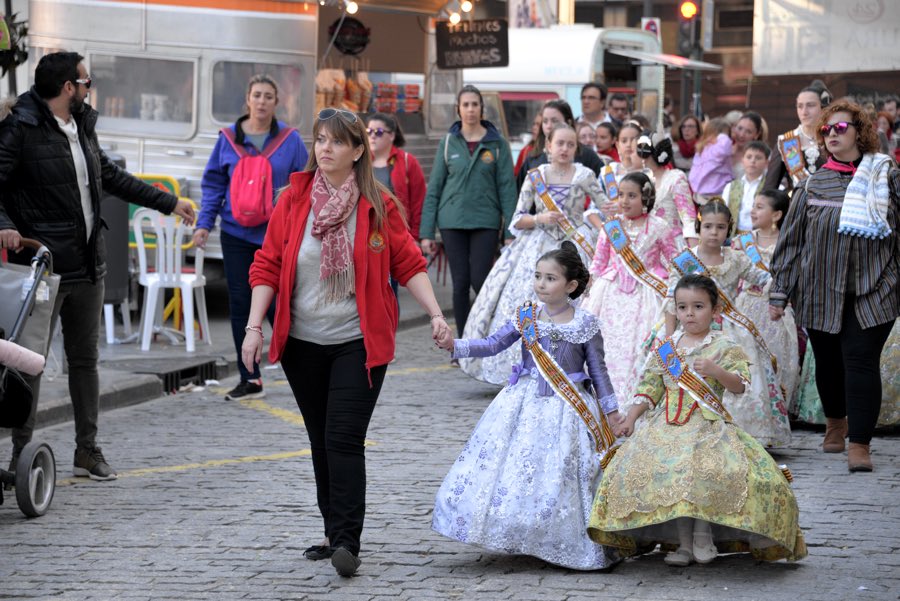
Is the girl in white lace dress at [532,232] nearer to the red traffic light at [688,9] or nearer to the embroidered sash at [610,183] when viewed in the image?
the embroidered sash at [610,183]

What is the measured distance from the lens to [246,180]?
399 inches

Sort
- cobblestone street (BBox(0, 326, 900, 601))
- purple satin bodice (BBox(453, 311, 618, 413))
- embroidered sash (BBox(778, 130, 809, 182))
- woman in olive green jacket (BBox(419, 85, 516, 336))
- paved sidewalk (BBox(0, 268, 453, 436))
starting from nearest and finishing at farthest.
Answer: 1. cobblestone street (BBox(0, 326, 900, 601))
2. purple satin bodice (BBox(453, 311, 618, 413))
3. paved sidewalk (BBox(0, 268, 453, 436))
4. embroidered sash (BBox(778, 130, 809, 182))
5. woman in olive green jacket (BBox(419, 85, 516, 336))

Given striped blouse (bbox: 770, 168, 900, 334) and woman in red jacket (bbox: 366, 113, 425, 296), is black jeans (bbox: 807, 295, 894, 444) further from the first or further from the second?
woman in red jacket (bbox: 366, 113, 425, 296)

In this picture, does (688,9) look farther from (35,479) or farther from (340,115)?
(340,115)

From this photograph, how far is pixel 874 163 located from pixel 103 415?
518 cm

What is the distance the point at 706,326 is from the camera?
269 inches

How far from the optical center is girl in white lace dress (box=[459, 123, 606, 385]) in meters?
10.4

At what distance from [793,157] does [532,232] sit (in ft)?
6.18

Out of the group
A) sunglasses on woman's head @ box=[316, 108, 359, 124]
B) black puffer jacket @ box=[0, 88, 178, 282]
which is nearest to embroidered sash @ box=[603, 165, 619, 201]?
black puffer jacket @ box=[0, 88, 178, 282]

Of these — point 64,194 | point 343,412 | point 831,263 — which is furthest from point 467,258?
point 343,412

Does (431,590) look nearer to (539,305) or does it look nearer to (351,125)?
(539,305)

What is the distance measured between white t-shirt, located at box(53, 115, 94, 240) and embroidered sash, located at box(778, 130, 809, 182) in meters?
5.01

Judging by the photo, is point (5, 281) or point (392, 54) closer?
point (5, 281)

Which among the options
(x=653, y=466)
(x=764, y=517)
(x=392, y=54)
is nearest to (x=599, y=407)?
(x=653, y=466)
